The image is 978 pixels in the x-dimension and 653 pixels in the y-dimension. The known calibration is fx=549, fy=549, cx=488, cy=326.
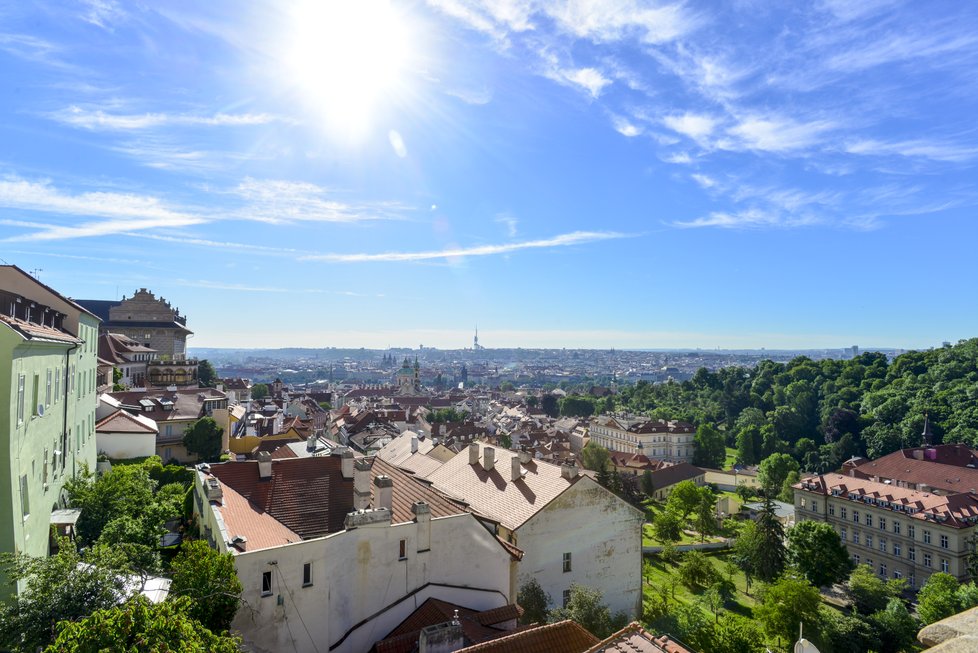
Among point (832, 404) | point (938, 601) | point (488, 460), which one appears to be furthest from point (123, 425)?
point (832, 404)

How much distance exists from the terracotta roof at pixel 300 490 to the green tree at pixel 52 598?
8179mm

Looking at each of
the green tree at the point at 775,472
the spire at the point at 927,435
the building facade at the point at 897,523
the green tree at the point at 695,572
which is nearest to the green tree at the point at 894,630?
the green tree at the point at 695,572

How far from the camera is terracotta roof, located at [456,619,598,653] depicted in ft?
49.2

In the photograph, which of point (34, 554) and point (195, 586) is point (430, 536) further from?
point (34, 554)

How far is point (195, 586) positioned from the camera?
49.6 feet

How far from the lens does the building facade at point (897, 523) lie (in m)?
49.1

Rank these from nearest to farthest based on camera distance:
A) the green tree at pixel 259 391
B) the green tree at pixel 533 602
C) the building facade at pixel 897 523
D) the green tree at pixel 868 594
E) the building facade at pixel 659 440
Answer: the green tree at pixel 533 602 < the green tree at pixel 868 594 < the building facade at pixel 897 523 < the building facade at pixel 659 440 < the green tree at pixel 259 391

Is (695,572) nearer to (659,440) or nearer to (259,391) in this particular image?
(659,440)

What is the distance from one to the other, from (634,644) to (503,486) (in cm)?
2094

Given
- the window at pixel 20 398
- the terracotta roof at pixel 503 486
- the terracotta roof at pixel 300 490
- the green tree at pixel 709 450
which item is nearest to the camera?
the window at pixel 20 398

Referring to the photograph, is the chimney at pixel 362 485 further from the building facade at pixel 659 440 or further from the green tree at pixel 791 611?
the building facade at pixel 659 440

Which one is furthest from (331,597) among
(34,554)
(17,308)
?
(17,308)

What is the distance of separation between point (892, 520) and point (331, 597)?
5730 centimetres

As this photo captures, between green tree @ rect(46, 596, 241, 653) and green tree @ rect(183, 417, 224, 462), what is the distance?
30.8 meters
